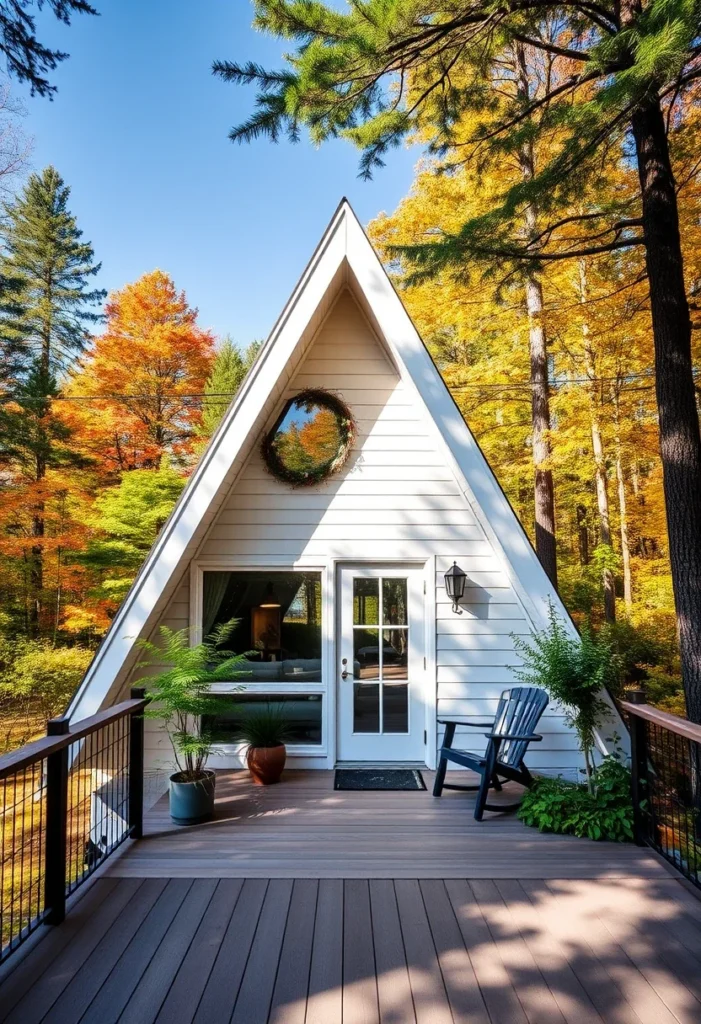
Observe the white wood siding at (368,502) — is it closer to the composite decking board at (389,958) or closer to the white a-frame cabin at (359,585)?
the white a-frame cabin at (359,585)

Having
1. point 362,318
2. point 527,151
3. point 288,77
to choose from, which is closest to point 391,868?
point 362,318

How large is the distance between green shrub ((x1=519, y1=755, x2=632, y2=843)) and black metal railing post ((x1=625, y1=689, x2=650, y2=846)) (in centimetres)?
6

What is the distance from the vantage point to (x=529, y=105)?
522 cm

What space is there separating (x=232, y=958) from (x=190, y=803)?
1548 mm

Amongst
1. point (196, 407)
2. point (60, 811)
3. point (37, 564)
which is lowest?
point (60, 811)

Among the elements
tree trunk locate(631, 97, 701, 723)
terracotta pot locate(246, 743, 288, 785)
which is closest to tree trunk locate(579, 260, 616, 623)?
tree trunk locate(631, 97, 701, 723)

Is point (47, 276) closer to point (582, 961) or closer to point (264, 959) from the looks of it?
point (264, 959)

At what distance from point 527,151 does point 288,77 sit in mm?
6174

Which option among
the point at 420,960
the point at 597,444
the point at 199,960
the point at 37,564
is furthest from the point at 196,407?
the point at 420,960

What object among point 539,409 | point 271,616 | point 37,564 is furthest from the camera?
point 37,564

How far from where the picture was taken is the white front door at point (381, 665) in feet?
16.5

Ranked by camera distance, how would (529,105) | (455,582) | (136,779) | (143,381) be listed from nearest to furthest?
(136,779), (455,582), (529,105), (143,381)

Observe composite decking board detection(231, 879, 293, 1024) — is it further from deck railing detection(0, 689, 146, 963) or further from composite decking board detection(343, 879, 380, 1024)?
deck railing detection(0, 689, 146, 963)

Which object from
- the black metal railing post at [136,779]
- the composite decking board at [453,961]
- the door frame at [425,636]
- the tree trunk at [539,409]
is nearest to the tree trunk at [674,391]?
the door frame at [425,636]
